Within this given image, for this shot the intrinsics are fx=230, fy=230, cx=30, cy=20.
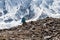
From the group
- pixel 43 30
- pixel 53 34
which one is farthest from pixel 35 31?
pixel 53 34

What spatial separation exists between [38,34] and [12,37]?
2942 millimetres

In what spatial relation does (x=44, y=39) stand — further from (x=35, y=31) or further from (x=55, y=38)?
(x=35, y=31)

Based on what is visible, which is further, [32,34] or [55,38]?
[32,34]

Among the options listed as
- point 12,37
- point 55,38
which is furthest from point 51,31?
point 12,37

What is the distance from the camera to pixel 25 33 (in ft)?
88.8

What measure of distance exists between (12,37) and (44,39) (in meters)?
3.72

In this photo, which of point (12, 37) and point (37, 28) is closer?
point (12, 37)

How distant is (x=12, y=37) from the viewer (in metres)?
25.0

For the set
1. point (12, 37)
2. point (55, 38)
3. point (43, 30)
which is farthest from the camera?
point (43, 30)

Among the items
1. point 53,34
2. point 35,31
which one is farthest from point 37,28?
point 53,34

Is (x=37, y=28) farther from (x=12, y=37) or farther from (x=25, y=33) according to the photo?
(x=12, y=37)

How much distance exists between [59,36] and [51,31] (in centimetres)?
263

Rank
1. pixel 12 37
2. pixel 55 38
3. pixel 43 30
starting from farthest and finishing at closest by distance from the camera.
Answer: pixel 43 30 → pixel 12 37 → pixel 55 38

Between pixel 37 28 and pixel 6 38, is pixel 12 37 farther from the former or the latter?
pixel 37 28
